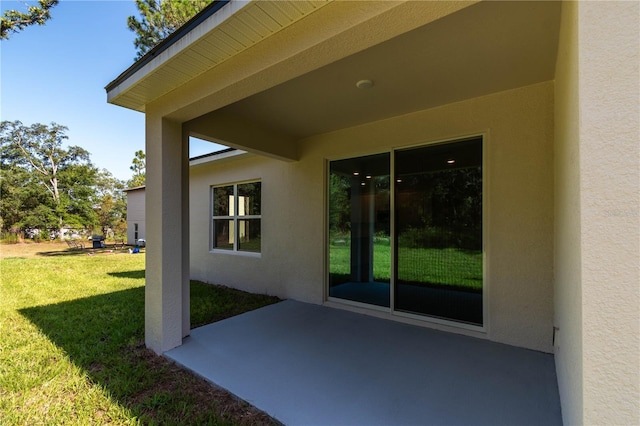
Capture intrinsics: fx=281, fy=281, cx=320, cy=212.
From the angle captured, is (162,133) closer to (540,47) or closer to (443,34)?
(443,34)

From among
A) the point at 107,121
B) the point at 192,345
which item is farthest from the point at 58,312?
the point at 107,121

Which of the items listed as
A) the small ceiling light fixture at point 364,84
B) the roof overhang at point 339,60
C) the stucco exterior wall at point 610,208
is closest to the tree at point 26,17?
the roof overhang at point 339,60

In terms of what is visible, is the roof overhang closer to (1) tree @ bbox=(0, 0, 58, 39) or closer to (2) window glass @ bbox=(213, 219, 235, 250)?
(2) window glass @ bbox=(213, 219, 235, 250)

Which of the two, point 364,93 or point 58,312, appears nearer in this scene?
point 364,93

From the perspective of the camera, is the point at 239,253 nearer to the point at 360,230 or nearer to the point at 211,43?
the point at 360,230

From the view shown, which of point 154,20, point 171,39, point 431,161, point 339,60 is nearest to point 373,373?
point 431,161

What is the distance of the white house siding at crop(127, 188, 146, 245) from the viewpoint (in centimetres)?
1858

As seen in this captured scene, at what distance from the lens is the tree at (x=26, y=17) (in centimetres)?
818

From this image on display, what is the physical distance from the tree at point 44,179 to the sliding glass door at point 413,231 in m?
25.4

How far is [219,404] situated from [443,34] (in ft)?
12.0

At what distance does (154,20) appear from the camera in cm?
916

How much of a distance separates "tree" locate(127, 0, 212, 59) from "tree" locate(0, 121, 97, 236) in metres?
18.8

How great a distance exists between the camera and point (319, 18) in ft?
6.46

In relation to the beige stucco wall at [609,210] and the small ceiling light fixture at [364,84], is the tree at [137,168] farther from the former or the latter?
the beige stucco wall at [609,210]
